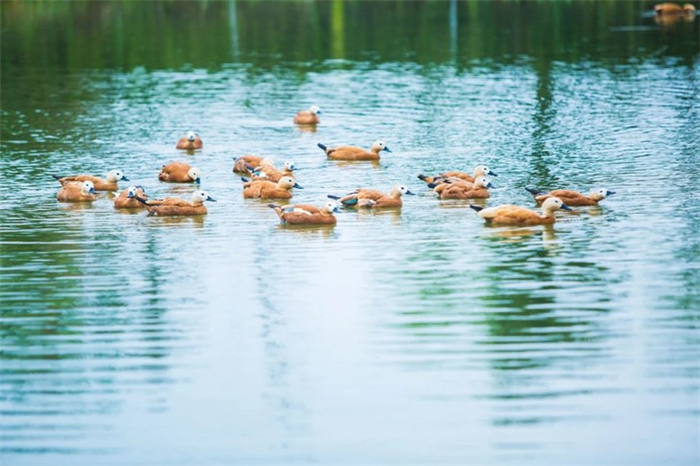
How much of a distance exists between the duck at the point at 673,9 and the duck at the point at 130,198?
42.8 metres

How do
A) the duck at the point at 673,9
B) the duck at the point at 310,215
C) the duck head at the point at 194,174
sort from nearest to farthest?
1. the duck at the point at 310,215
2. the duck head at the point at 194,174
3. the duck at the point at 673,9

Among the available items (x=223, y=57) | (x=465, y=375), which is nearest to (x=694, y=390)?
(x=465, y=375)

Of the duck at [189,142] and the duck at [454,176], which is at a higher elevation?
the duck at [189,142]

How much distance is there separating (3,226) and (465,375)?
10.2 metres

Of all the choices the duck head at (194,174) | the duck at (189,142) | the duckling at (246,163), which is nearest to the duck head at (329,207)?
the duck head at (194,174)

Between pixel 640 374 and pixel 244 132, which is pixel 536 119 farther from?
pixel 640 374

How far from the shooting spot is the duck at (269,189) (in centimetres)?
2470

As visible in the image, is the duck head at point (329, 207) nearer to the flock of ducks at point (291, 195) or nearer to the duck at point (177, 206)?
the flock of ducks at point (291, 195)

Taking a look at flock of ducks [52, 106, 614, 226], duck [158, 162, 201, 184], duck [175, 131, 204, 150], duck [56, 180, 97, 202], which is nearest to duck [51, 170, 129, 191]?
flock of ducks [52, 106, 614, 226]

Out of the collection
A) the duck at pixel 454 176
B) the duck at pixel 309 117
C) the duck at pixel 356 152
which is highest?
the duck at pixel 309 117

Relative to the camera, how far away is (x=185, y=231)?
22.4 meters

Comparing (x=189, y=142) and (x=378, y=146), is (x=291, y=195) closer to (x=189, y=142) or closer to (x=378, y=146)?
(x=378, y=146)

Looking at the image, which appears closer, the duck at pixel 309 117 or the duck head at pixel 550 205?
the duck head at pixel 550 205

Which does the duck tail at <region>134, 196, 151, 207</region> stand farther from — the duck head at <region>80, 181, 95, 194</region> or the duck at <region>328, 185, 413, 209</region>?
the duck at <region>328, 185, 413, 209</region>
